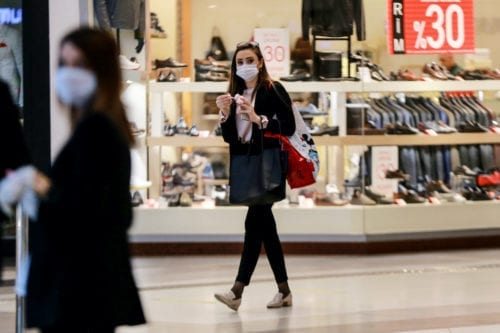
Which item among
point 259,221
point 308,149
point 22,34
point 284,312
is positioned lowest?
point 284,312

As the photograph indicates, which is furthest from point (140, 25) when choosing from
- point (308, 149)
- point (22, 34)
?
point (308, 149)

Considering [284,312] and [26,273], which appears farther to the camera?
[284,312]

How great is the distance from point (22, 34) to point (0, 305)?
1.70 metres

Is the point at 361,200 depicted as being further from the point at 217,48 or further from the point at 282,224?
the point at 217,48

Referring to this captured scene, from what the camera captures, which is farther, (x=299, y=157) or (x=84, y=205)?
(x=299, y=157)

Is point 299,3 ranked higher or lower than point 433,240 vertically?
higher

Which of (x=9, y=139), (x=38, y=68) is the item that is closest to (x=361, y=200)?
(x=38, y=68)

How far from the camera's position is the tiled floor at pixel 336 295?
19.4 feet

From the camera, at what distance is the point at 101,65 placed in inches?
131

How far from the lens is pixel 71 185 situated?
3.24 m

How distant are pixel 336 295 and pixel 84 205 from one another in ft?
12.7

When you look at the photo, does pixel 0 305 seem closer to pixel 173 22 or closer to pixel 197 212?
pixel 197 212

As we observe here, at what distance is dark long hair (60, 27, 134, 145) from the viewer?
10.9 ft

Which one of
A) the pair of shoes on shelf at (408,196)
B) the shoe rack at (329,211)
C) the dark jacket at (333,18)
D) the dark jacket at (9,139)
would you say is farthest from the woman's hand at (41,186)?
the pair of shoes on shelf at (408,196)
